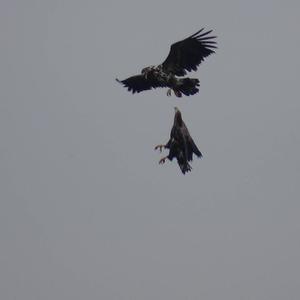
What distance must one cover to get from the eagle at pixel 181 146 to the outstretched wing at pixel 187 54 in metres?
2.35

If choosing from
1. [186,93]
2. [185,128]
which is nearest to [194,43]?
[186,93]

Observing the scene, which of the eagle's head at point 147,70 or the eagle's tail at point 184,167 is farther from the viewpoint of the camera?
the eagle's head at point 147,70

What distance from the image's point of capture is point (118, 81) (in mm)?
14055

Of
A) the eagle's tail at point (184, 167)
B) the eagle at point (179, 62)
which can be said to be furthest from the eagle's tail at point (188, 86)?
the eagle's tail at point (184, 167)

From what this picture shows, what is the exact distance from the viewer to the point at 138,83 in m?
14.5

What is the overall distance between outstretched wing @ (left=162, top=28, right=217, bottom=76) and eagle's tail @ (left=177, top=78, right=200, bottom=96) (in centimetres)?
82

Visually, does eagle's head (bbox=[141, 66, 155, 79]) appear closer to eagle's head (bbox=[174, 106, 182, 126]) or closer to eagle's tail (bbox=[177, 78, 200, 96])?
eagle's tail (bbox=[177, 78, 200, 96])

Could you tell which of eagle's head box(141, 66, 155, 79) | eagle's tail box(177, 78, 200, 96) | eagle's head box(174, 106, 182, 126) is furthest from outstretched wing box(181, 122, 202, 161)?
eagle's head box(141, 66, 155, 79)

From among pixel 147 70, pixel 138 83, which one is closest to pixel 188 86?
pixel 147 70

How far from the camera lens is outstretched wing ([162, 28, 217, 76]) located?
13617 mm

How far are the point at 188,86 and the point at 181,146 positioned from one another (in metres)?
2.01

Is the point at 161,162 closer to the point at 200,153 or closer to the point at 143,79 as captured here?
the point at 200,153

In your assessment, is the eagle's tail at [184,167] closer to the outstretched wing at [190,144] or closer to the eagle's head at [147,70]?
the outstretched wing at [190,144]

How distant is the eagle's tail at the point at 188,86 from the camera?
12.9m
